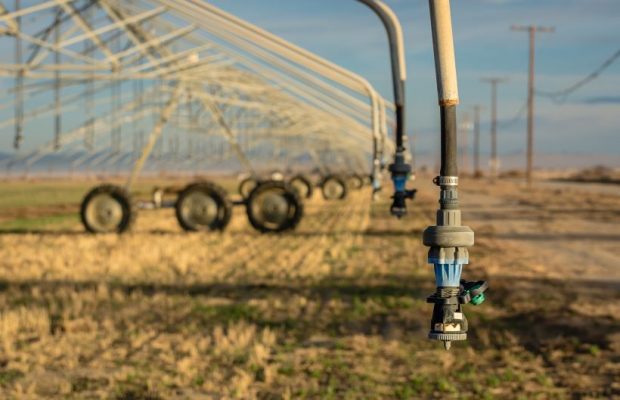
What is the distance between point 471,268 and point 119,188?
31.8 ft

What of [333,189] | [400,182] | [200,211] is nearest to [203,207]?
[200,211]

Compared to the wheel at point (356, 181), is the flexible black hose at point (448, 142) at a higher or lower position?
lower

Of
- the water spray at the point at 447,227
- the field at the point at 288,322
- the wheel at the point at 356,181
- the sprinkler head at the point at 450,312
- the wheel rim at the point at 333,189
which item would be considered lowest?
the field at the point at 288,322

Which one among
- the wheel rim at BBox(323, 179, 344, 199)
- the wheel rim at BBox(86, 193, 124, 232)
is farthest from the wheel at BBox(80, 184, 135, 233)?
the wheel rim at BBox(323, 179, 344, 199)

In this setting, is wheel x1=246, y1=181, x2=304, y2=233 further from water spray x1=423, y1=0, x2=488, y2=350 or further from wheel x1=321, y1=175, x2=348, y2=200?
wheel x1=321, y1=175, x2=348, y2=200

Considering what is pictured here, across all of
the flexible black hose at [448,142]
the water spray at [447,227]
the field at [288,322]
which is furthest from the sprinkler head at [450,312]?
the field at [288,322]

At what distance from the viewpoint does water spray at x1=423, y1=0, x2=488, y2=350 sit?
2.84 m

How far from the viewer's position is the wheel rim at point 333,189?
48781mm

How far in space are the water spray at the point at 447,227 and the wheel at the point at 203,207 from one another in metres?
19.7

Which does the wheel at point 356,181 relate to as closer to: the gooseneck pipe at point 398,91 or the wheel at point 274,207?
the wheel at point 274,207

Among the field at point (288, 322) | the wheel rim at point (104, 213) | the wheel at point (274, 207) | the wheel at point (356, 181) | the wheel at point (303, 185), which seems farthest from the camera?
the wheel at point (356, 181)

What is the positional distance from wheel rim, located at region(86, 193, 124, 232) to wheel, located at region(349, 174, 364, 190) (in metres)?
40.3

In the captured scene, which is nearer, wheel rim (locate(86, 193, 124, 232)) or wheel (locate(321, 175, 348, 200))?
wheel rim (locate(86, 193, 124, 232))

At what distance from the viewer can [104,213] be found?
23.2m
